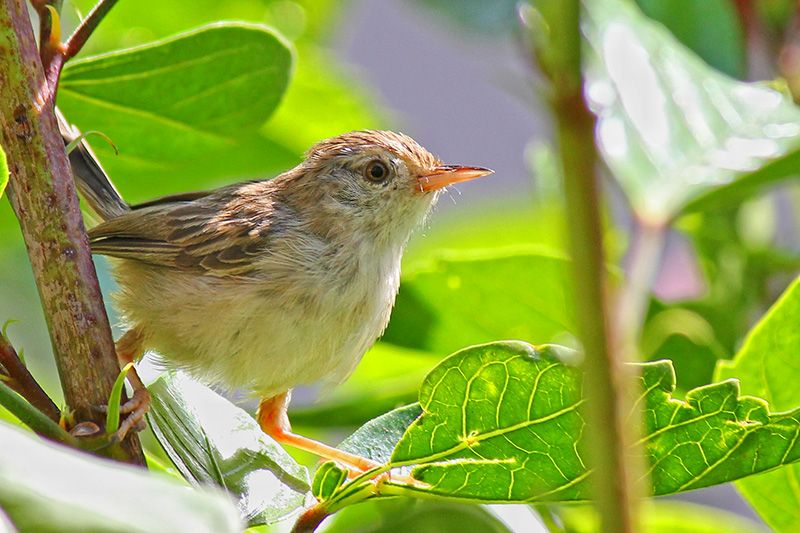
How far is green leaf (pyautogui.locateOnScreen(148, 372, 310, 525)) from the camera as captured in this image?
1833 mm

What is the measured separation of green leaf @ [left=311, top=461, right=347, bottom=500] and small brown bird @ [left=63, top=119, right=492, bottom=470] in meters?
0.94

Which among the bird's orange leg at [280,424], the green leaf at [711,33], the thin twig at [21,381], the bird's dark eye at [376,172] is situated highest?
the green leaf at [711,33]

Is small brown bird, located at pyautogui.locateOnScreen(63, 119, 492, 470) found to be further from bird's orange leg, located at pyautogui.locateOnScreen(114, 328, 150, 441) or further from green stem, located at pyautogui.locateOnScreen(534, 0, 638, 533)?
green stem, located at pyautogui.locateOnScreen(534, 0, 638, 533)

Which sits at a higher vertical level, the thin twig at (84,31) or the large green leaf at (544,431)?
the thin twig at (84,31)

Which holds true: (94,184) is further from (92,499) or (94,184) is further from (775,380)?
(92,499)

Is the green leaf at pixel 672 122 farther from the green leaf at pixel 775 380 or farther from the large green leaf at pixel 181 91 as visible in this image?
the large green leaf at pixel 181 91

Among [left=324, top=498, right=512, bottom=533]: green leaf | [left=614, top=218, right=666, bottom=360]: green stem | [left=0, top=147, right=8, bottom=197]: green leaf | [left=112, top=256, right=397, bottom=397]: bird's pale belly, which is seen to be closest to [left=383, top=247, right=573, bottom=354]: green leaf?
[left=112, top=256, right=397, bottom=397]: bird's pale belly

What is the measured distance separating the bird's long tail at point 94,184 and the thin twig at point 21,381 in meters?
1.25

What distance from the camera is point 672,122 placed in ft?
6.78

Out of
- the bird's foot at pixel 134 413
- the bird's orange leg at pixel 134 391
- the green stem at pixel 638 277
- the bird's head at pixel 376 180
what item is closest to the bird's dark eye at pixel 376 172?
the bird's head at pixel 376 180

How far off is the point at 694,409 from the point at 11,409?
3.35ft

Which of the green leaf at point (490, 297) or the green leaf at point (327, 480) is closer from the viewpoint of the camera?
the green leaf at point (327, 480)

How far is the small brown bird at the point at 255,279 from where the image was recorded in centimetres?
291

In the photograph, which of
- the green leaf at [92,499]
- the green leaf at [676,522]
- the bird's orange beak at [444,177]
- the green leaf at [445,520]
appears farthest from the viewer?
the bird's orange beak at [444,177]
